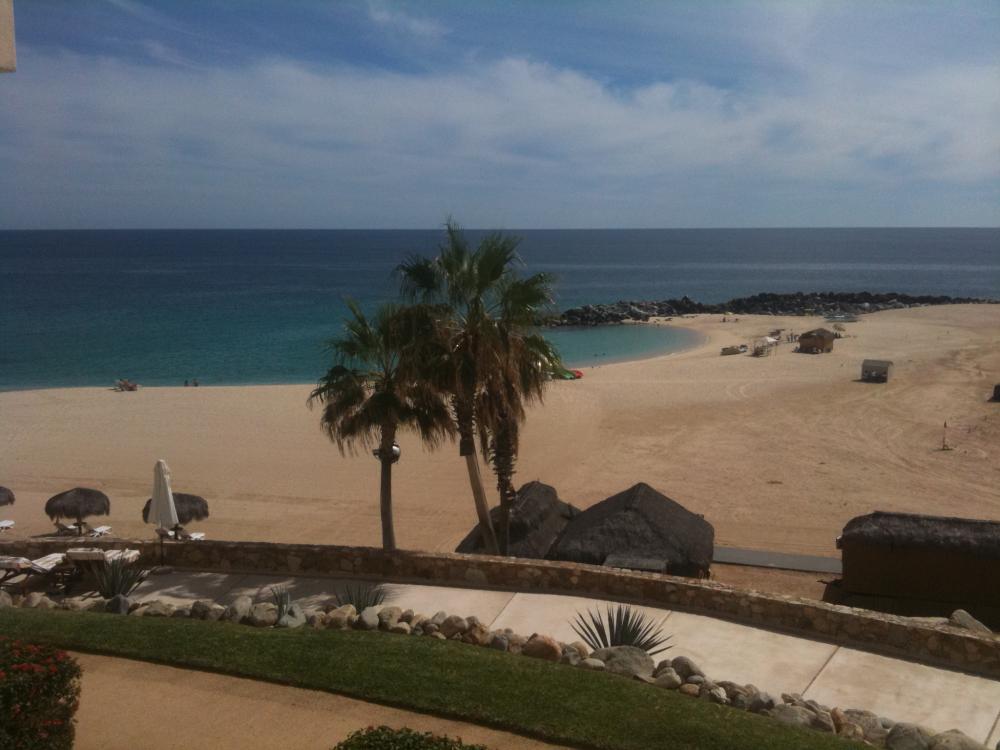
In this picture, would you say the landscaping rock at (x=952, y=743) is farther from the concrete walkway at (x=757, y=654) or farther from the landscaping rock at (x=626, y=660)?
the landscaping rock at (x=626, y=660)

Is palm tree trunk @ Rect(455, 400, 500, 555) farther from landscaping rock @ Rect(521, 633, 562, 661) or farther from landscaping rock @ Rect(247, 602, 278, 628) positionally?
landscaping rock @ Rect(521, 633, 562, 661)

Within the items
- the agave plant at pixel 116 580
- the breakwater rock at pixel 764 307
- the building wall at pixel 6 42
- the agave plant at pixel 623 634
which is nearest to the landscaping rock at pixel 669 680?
the agave plant at pixel 623 634

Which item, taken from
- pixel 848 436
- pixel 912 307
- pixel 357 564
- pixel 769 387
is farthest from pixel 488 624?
pixel 912 307

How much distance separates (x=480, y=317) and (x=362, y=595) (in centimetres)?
428

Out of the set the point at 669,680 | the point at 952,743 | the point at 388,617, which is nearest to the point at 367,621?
the point at 388,617

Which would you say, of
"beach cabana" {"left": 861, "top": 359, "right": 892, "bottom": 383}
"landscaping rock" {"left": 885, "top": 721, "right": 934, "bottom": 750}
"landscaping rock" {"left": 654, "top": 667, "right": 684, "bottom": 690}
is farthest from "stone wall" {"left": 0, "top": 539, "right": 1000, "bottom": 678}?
"beach cabana" {"left": 861, "top": 359, "right": 892, "bottom": 383}

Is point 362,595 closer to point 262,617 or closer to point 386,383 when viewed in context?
point 262,617

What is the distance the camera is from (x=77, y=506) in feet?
55.8

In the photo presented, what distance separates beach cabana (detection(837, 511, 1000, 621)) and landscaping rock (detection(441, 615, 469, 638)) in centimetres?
673

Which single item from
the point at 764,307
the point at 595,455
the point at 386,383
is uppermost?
the point at 386,383

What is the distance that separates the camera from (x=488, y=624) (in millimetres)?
9656

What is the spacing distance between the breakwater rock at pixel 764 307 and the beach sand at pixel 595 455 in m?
34.5

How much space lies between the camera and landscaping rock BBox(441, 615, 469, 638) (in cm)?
864

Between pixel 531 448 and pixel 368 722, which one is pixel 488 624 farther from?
pixel 531 448
